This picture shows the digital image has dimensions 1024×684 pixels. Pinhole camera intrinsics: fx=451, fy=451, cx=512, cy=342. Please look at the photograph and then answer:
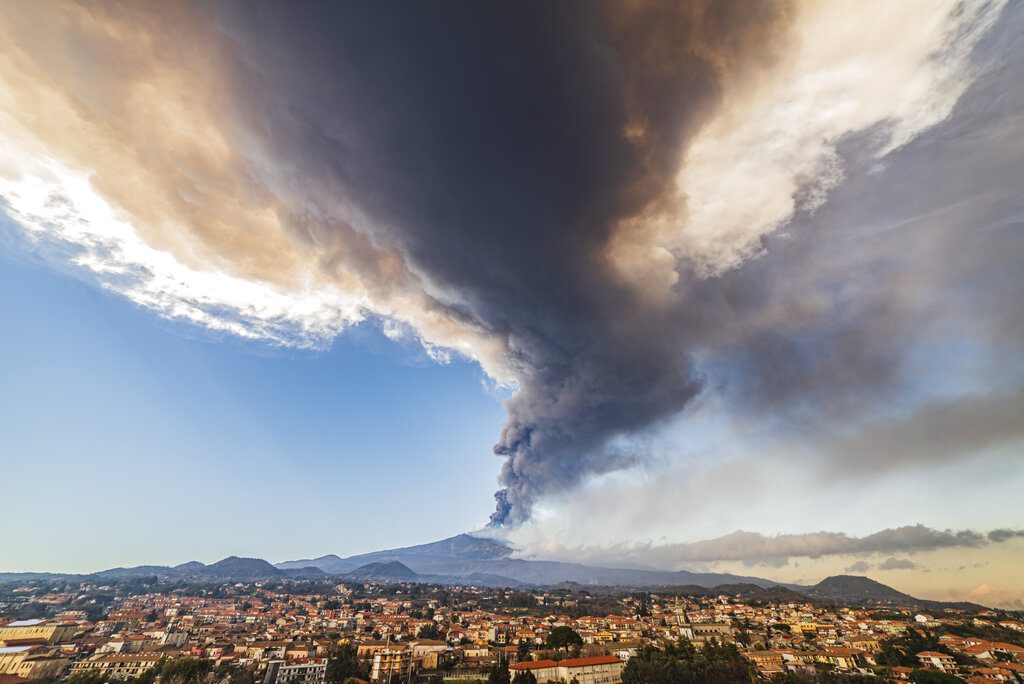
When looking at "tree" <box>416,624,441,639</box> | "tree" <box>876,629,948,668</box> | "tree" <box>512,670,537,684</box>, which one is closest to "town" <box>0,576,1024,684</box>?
"tree" <box>512,670,537,684</box>

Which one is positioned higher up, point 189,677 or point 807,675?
point 189,677

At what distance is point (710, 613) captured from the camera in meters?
88.5

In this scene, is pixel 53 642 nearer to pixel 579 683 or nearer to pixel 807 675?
pixel 579 683

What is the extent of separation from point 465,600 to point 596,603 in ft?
113

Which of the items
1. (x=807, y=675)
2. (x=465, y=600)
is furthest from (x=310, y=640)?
(x=465, y=600)

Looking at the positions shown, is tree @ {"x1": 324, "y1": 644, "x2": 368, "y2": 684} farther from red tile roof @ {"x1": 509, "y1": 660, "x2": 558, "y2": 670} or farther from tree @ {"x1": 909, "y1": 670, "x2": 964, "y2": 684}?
tree @ {"x1": 909, "y1": 670, "x2": 964, "y2": 684}

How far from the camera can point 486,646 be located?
58.5 meters

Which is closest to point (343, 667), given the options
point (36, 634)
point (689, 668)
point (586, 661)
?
point (586, 661)

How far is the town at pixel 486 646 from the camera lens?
41.8 m

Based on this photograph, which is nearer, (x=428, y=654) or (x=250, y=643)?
(x=428, y=654)

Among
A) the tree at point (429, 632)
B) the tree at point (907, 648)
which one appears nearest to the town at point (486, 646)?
the tree at point (907, 648)

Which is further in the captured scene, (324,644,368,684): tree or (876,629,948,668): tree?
(876,629,948,668): tree

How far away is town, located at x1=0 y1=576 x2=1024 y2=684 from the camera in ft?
137

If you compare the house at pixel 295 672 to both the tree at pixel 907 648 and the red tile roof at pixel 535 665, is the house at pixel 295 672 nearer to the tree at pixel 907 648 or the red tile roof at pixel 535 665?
the red tile roof at pixel 535 665
